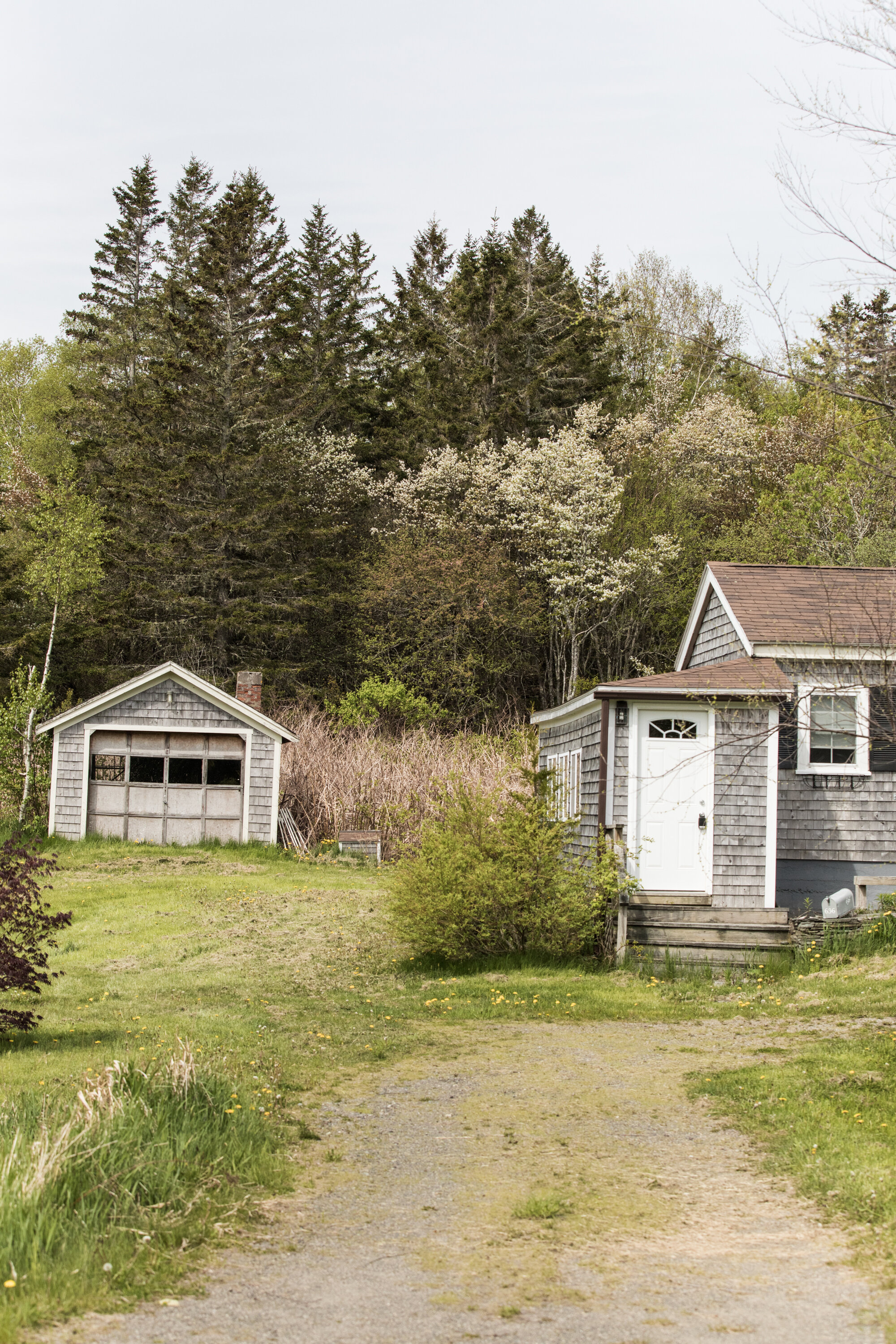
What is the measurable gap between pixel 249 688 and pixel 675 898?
47.1 feet

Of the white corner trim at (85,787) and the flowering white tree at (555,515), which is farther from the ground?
the flowering white tree at (555,515)

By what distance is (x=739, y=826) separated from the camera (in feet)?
48.3

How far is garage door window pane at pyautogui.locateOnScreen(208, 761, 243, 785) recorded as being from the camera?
2561 centimetres

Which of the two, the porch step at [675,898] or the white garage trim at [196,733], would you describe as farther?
the white garage trim at [196,733]

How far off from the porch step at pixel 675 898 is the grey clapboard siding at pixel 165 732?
12204 mm

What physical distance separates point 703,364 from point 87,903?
104ft

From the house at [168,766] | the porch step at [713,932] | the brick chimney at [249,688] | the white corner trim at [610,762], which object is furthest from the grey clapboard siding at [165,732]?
the porch step at [713,932]

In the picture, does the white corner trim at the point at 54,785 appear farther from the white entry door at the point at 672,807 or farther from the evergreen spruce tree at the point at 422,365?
the evergreen spruce tree at the point at 422,365

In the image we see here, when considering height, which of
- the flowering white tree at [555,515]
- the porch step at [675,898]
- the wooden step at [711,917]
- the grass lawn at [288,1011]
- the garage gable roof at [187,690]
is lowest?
the grass lawn at [288,1011]

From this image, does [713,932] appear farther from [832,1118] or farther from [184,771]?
[184,771]

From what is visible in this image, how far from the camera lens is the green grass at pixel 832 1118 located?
571 centimetres

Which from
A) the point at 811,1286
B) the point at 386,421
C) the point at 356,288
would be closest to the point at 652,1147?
the point at 811,1286

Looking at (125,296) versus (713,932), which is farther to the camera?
(125,296)

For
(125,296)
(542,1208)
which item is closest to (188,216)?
(125,296)
